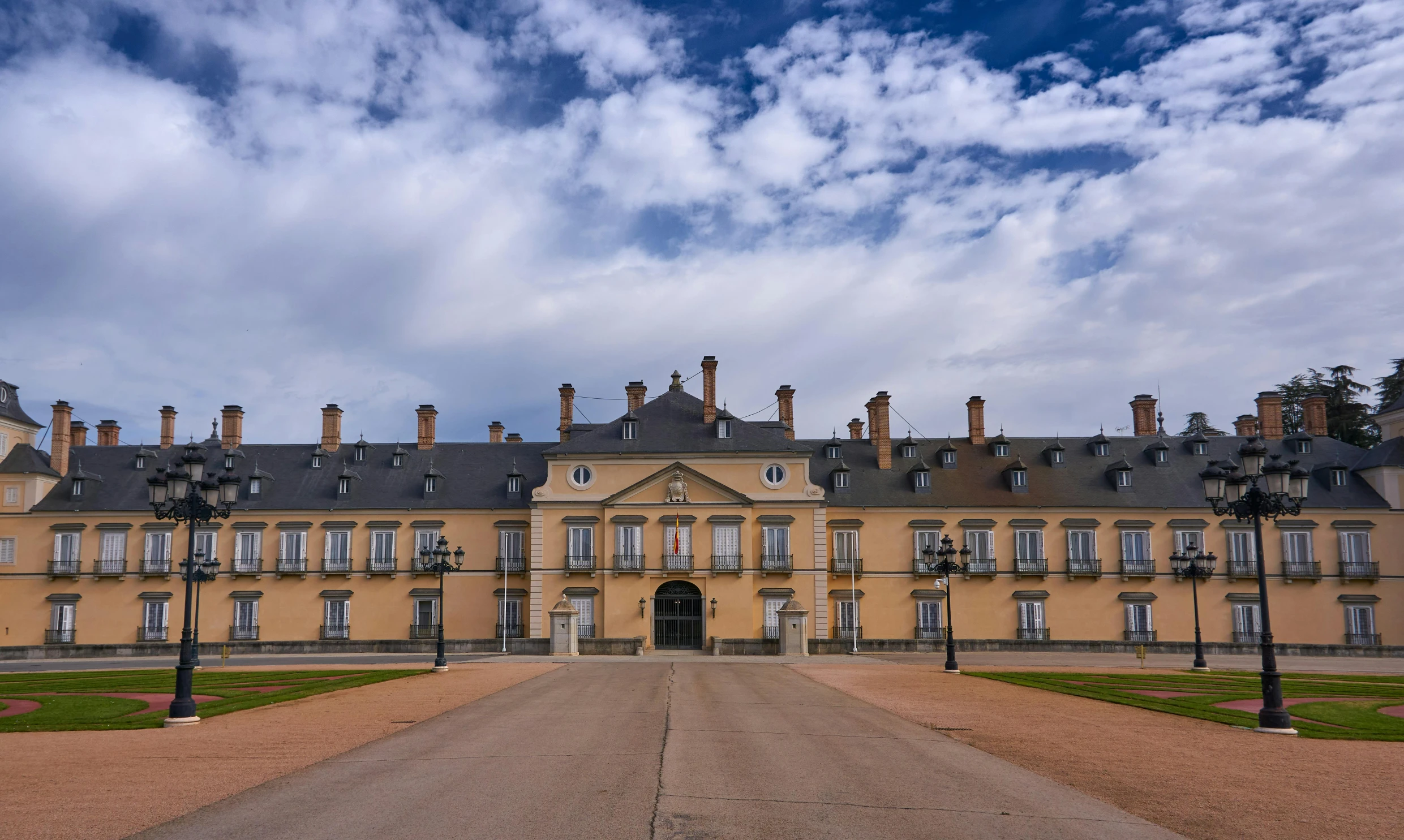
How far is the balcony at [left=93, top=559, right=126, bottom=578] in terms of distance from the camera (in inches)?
2010

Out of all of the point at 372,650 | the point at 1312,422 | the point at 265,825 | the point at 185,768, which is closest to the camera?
the point at 265,825

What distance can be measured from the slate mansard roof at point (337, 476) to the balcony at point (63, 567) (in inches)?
111

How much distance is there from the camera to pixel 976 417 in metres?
56.4

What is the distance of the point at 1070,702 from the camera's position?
75.5ft

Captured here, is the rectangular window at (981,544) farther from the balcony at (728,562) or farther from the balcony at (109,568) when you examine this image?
the balcony at (109,568)

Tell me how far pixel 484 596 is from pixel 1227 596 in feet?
126

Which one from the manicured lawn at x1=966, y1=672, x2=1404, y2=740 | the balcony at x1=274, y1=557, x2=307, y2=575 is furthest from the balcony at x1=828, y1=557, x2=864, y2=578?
the balcony at x1=274, y1=557, x2=307, y2=575

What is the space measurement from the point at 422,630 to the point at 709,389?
64.0 ft

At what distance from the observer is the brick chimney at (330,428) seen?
56.7 metres

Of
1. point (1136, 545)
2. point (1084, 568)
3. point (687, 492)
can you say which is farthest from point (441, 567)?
point (1136, 545)

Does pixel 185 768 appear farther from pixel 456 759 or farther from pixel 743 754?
pixel 743 754

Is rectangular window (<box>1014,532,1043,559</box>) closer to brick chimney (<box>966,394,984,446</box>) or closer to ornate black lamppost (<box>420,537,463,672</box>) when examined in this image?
brick chimney (<box>966,394,984,446</box>)

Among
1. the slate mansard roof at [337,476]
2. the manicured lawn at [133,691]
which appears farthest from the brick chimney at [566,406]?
the manicured lawn at [133,691]

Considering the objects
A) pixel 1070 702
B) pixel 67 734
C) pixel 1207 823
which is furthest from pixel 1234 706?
pixel 67 734
